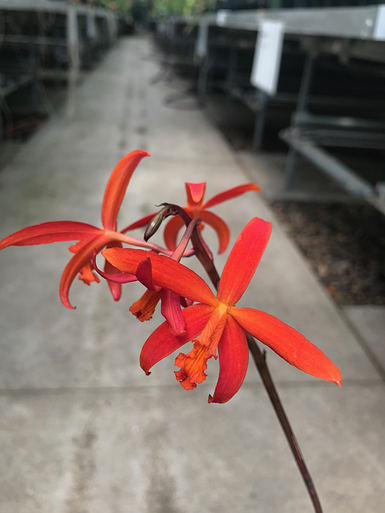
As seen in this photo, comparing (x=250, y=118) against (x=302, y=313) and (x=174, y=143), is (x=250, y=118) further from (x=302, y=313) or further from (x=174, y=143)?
(x=302, y=313)

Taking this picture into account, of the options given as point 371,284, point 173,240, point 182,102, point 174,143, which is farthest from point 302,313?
point 182,102

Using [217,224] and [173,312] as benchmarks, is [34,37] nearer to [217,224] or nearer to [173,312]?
[217,224]

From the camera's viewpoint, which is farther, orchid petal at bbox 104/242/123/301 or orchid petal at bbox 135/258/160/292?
orchid petal at bbox 104/242/123/301

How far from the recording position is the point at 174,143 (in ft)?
13.4

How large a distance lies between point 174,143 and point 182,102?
6.88ft

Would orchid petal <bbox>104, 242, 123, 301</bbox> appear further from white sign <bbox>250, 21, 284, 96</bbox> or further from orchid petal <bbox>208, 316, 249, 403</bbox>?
white sign <bbox>250, 21, 284, 96</bbox>

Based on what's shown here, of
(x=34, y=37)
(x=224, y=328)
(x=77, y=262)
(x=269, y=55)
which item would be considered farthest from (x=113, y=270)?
(x=34, y=37)

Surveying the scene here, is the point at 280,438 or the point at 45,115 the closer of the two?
the point at 280,438

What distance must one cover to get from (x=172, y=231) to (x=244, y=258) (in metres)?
0.19

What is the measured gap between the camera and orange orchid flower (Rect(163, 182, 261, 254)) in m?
0.50

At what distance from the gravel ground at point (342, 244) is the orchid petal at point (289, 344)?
172 centimetres

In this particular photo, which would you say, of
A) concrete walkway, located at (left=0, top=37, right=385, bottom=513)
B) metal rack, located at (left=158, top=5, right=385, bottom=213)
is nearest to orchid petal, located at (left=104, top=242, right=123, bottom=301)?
concrete walkway, located at (left=0, top=37, right=385, bottom=513)

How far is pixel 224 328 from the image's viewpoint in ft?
1.29

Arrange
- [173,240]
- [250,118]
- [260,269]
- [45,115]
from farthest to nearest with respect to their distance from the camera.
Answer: [250,118]
[45,115]
[260,269]
[173,240]
